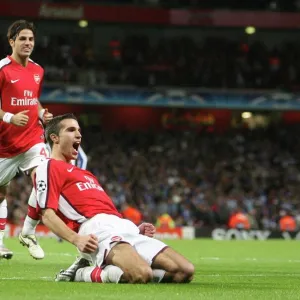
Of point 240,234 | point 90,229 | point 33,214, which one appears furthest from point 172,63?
point 90,229

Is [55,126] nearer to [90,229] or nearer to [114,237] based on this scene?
[90,229]

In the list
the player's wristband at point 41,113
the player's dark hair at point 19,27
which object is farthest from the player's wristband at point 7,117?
the player's dark hair at point 19,27

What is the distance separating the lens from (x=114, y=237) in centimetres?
780

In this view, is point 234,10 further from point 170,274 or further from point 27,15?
point 170,274

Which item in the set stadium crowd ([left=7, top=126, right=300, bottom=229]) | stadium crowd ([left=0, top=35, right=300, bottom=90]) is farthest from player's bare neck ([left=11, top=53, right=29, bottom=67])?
stadium crowd ([left=0, top=35, right=300, bottom=90])

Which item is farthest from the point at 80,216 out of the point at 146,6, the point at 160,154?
the point at 146,6

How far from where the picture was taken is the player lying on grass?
7.66 m

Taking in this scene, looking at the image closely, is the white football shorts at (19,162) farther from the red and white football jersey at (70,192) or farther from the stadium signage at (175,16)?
the stadium signage at (175,16)

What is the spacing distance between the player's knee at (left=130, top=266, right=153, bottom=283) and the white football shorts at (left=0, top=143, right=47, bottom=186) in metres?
3.51

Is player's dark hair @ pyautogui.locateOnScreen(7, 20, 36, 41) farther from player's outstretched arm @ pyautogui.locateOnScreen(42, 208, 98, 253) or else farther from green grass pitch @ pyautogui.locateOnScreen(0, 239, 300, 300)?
player's outstretched arm @ pyautogui.locateOnScreen(42, 208, 98, 253)

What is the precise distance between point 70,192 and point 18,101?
2.89 metres

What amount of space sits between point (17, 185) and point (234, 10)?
1147 centimetres

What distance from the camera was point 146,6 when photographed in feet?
115

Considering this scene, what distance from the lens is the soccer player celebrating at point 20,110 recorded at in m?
10.5
